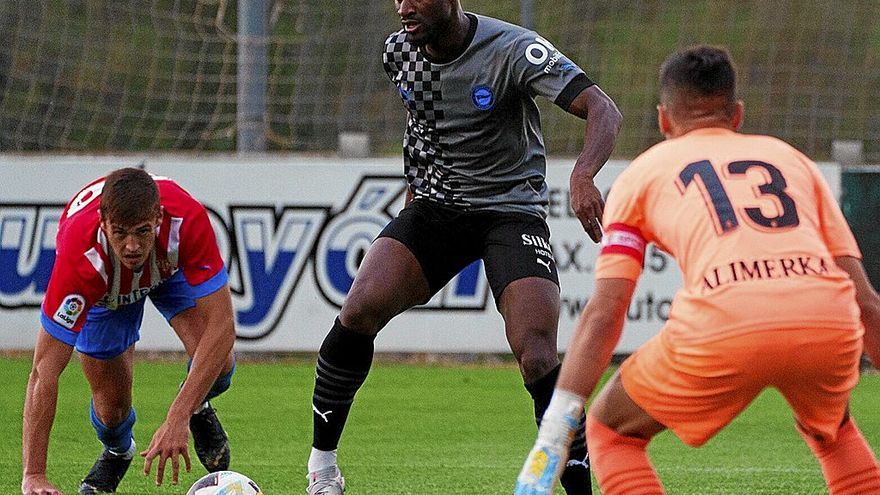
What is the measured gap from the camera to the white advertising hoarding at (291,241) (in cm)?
1146

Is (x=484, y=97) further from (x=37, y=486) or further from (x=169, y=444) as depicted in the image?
(x=37, y=486)

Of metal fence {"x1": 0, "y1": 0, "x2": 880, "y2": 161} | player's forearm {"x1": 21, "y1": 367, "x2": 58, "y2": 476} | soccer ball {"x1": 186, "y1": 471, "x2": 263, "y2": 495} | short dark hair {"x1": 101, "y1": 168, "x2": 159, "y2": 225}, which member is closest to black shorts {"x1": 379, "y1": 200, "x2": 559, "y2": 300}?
short dark hair {"x1": 101, "y1": 168, "x2": 159, "y2": 225}

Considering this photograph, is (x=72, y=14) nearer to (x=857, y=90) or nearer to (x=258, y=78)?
(x=258, y=78)

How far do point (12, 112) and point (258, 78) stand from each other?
2195mm

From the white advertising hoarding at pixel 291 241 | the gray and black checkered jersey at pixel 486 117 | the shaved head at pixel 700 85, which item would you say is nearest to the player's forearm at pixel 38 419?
the gray and black checkered jersey at pixel 486 117

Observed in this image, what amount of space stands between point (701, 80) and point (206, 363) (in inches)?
98.1

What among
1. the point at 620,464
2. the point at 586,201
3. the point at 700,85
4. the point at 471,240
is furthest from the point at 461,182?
the point at 620,464

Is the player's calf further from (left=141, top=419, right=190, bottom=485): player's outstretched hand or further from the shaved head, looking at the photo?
the shaved head

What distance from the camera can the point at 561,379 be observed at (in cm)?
395

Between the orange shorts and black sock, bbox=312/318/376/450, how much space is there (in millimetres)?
1808

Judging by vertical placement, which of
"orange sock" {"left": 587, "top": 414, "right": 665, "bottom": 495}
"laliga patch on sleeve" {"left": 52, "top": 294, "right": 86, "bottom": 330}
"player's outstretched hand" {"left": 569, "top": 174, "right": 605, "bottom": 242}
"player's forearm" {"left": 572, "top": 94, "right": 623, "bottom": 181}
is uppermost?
"player's forearm" {"left": 572, "top": 94, "right": 623, "bottom": 181}

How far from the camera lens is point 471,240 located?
5836mm

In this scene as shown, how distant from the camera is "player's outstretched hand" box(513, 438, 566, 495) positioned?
3.79m

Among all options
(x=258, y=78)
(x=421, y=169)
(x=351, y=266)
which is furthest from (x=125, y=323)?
(x=258, y=78)
